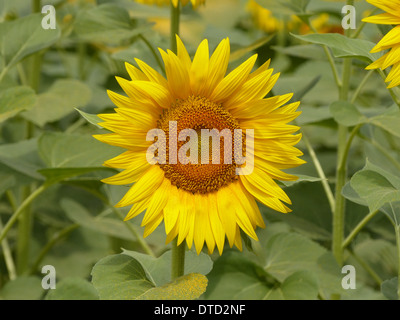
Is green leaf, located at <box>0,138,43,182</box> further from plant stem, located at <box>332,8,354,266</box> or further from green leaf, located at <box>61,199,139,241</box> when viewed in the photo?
plant stem, located at <box>332,8,354,266</box>

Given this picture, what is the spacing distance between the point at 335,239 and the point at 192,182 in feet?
1.11

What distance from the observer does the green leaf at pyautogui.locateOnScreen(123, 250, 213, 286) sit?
81 centimetres

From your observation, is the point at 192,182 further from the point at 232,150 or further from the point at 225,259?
the point at 225,259

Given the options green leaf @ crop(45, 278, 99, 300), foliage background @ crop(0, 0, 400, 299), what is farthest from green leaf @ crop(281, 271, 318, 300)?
green leaf @ crop(45, 278, 99, 300)

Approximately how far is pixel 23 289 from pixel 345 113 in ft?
1.98

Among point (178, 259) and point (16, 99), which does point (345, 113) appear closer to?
point (178, 259)

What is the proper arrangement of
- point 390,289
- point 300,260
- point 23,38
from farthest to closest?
point 23,38 → point 300,260 → point 390,289

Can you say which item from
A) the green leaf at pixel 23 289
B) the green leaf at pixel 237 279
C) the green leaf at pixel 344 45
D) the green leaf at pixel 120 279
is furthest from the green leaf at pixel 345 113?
the green leaf at pixel 23 289

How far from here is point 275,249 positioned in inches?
38.2

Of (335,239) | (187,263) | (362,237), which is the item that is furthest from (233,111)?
(362,237)

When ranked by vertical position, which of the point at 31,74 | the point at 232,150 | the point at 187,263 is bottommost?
the point at 187,263

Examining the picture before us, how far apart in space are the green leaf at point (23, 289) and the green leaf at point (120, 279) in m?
0.36

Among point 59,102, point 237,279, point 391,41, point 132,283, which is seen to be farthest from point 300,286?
point 59,102

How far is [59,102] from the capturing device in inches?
47.8
